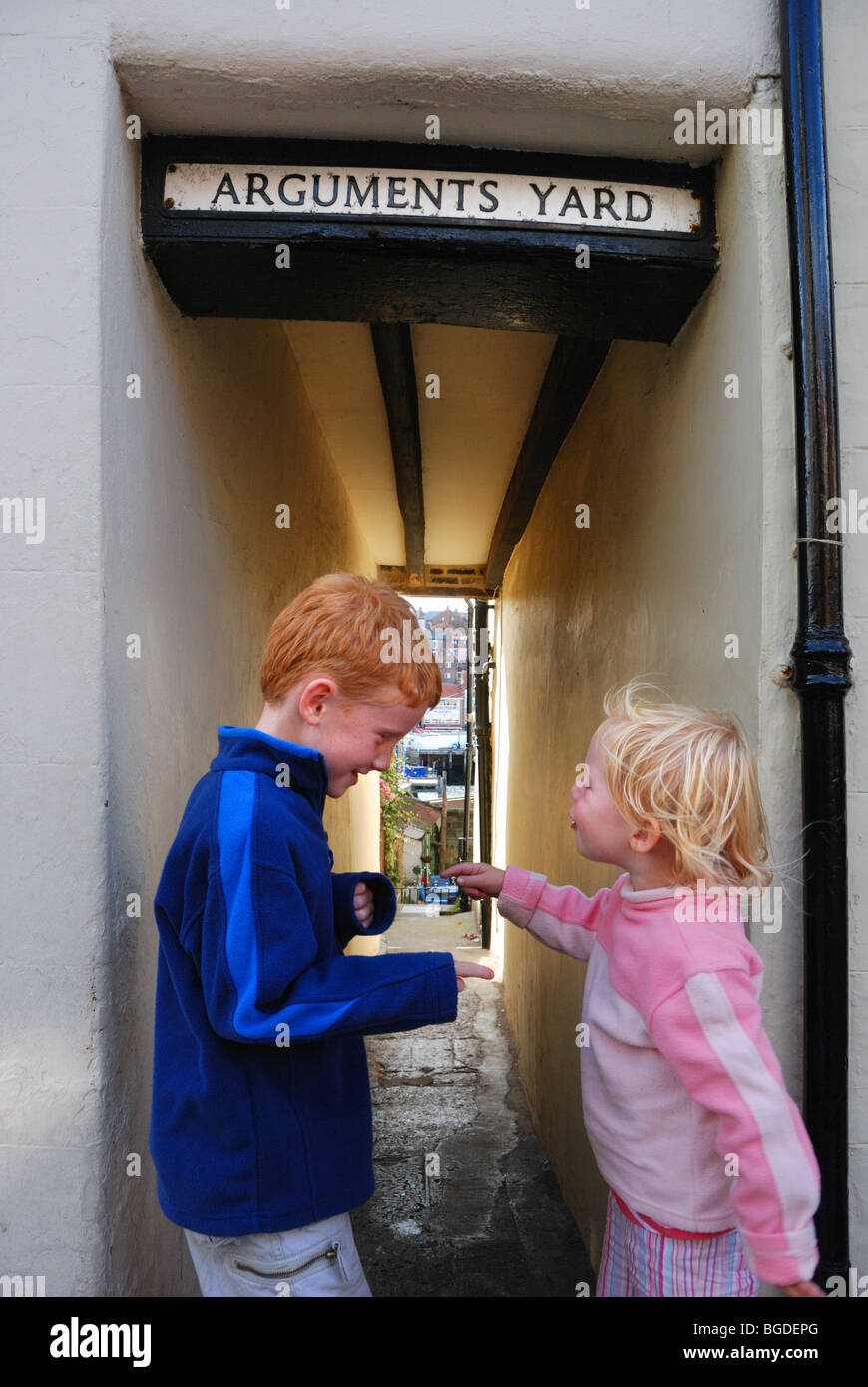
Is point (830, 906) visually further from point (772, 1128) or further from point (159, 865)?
point (159, 865)

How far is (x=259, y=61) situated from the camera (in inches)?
69.4

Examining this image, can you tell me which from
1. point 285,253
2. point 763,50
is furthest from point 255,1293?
point 763,50

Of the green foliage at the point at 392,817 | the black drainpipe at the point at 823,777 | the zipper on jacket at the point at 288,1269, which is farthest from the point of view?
the green foliage at the point at 392,817

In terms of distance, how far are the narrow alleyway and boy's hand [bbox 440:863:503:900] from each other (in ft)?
6.83

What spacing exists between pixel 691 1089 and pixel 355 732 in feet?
2.50

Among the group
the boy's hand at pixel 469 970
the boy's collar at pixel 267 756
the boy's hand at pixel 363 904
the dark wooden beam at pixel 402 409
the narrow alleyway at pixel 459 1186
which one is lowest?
the narrow alleyway at pixel 459 1186

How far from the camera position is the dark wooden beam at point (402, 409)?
3.30 m

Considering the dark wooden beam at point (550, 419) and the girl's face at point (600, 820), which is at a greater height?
the dark wooden beam at point (550, 419)

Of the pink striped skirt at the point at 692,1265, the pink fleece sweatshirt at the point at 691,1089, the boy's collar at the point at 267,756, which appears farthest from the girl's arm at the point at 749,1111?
the boy's collar at the point at 267,756

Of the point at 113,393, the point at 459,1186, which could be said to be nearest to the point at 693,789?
the point at 113,393

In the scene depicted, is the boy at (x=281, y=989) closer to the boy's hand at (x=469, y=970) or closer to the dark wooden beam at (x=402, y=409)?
the boy's hand at (x=469, y=970)

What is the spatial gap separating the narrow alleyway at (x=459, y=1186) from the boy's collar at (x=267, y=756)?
254 centimetres

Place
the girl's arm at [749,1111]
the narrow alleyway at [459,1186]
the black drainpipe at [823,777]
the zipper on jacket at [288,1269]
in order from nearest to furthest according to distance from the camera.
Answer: the girl's arm at [749,1111]
the zipper on jacket at [288,1269]
the black drainpipe at [823,777]
the narrow alleyway at [459,1186]

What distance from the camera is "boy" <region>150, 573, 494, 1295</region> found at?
1316 mm
